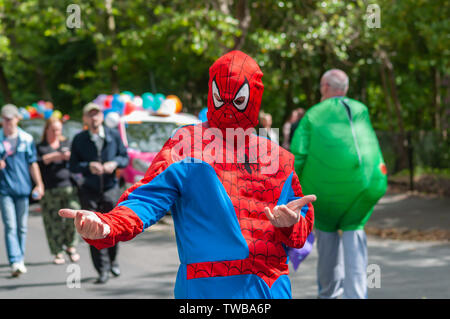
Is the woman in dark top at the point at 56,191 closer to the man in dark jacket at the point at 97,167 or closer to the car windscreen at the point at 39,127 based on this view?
the man in dark jacket at the point at 97,167

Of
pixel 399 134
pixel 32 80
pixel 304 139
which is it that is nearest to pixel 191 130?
pixel 304 139

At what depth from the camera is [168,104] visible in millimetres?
15477

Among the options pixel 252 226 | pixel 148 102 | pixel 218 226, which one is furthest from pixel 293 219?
pixel 148 102

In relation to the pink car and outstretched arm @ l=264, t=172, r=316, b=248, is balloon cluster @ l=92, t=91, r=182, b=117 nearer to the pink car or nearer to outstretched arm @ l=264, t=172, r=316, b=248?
the pink car

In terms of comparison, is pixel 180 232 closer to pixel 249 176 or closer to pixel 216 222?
pixel 216 222

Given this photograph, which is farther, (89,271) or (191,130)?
(89,271)

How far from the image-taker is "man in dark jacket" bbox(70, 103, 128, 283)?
8.36 metres

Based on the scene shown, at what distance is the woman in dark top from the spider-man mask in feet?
21.5

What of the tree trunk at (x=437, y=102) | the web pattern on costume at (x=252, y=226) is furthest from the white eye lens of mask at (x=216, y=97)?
the tree trunk at (x=437, y=102)

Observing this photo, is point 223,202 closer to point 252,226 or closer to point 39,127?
point 252,226

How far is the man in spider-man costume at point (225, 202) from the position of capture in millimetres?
3299

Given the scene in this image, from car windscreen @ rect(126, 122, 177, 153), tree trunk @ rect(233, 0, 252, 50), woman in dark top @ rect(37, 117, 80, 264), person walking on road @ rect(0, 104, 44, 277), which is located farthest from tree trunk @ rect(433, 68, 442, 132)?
person walking on road @ rect(0, 104, 44, 277)
